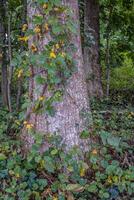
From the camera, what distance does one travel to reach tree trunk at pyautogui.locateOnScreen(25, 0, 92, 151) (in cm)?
369

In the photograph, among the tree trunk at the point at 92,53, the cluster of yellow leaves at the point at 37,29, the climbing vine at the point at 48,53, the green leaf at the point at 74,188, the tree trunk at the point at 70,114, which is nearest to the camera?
the green leaf at the point at 74,188

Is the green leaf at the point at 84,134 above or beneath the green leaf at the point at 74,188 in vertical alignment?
above

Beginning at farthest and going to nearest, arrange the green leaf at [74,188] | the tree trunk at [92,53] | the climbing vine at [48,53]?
the tree trunk at [92,53] < the climbing vine at [48,53] < the green leaf at [74,188]

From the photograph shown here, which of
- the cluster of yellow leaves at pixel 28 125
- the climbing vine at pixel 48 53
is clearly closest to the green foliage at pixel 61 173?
the cluster of yellow leaves at pixel 28 125

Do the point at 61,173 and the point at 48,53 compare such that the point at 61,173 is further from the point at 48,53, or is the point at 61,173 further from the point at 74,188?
the point at 48,53

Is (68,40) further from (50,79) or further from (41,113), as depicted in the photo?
(41,113)

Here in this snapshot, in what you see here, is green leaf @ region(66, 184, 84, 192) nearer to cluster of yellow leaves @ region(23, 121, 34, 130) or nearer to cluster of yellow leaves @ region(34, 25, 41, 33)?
cluster of yellow leaves @ region(23, 121, 34, 130)

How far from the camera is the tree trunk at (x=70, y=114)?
12.1 feet

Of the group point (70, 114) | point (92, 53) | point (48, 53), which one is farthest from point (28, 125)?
point (92, 53)

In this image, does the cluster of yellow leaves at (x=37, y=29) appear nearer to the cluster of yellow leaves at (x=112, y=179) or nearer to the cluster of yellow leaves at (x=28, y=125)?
the cluster of yellow leaves at (x=28, y=125)

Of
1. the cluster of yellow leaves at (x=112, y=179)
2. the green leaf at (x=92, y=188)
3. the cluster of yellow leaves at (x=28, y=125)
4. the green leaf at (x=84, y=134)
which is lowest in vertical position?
the green leaf at (x=92, y=188)

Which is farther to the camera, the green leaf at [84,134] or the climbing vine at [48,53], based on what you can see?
the green leaf at [84,134]

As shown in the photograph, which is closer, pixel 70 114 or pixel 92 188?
pixel 92 188

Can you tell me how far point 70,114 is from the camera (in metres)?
3.72
